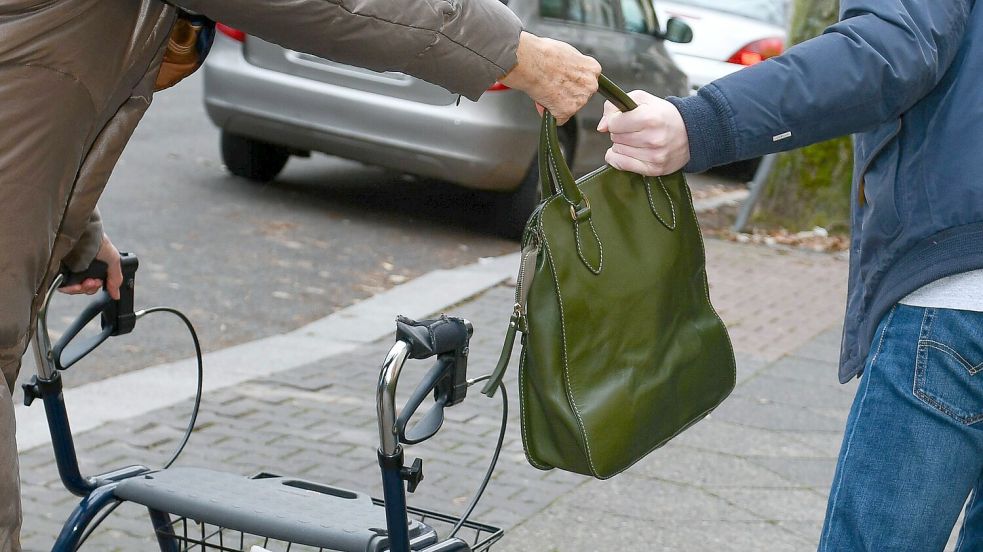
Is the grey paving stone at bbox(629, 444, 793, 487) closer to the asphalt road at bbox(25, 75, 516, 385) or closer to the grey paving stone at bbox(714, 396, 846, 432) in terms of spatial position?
the grey paving stone at bbox(714, 396, 846, 432)

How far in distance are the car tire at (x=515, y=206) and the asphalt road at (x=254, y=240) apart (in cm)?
9

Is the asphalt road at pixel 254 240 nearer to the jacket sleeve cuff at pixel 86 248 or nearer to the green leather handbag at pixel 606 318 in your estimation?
the jacket sleeve cuff at pixel 86 248

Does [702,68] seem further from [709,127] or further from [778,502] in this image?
[709,127]

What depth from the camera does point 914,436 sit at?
7.09 feet

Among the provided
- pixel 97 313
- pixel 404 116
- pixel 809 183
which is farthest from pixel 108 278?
pixel 809 183

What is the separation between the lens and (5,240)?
70.8 inches

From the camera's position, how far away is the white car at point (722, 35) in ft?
36.0

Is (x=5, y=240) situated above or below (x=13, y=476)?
above

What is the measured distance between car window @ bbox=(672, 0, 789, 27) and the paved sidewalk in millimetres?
6244

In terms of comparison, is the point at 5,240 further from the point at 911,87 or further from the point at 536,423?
the point at 911,87

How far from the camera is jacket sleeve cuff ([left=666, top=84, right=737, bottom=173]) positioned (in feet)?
6.97

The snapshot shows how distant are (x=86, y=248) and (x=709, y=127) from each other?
1134 millimetres

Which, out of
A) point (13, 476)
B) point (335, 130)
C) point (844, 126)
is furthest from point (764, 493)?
point (335, 130)

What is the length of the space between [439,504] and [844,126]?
91.4 inches
